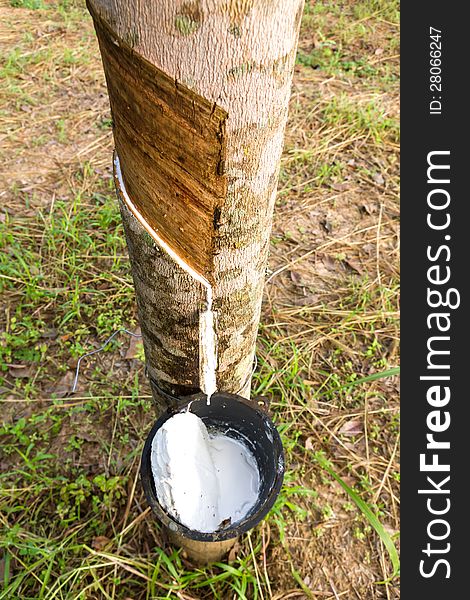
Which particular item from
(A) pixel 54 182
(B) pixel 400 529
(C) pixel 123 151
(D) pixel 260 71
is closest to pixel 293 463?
(B) pixel 400 529

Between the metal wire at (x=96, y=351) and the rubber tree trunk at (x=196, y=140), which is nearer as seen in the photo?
the rubber tree trunk at (x=196, y=140)

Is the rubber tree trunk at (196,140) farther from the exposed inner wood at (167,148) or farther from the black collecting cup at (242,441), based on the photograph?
the black collecting cup at (242,441)

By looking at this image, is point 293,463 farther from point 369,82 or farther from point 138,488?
point 369,82

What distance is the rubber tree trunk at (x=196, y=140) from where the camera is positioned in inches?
29.1

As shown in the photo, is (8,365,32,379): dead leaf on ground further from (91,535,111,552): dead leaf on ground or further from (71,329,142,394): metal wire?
(91,535,111,552): dead leaf on ground

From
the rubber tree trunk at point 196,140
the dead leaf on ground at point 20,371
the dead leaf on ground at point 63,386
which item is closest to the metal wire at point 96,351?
the dead leaf on ground at point 63,386

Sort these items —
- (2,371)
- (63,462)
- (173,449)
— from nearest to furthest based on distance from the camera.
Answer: (173,449), (63,462), (2,371)

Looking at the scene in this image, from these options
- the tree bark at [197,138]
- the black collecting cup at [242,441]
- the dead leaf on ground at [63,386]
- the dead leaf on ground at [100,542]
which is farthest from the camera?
the dead leaf on ground at [63,386]

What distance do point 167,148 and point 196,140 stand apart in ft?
0.22

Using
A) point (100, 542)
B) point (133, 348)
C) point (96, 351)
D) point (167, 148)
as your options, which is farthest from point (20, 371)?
point (167, 148)

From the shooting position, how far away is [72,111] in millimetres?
3494

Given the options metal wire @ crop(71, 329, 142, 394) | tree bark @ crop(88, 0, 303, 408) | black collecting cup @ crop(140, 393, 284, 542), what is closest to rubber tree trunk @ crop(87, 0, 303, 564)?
tree bark @ crop(88, 0, 303, 408)

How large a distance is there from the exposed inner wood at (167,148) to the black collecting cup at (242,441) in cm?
62

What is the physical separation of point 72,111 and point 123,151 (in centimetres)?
286
